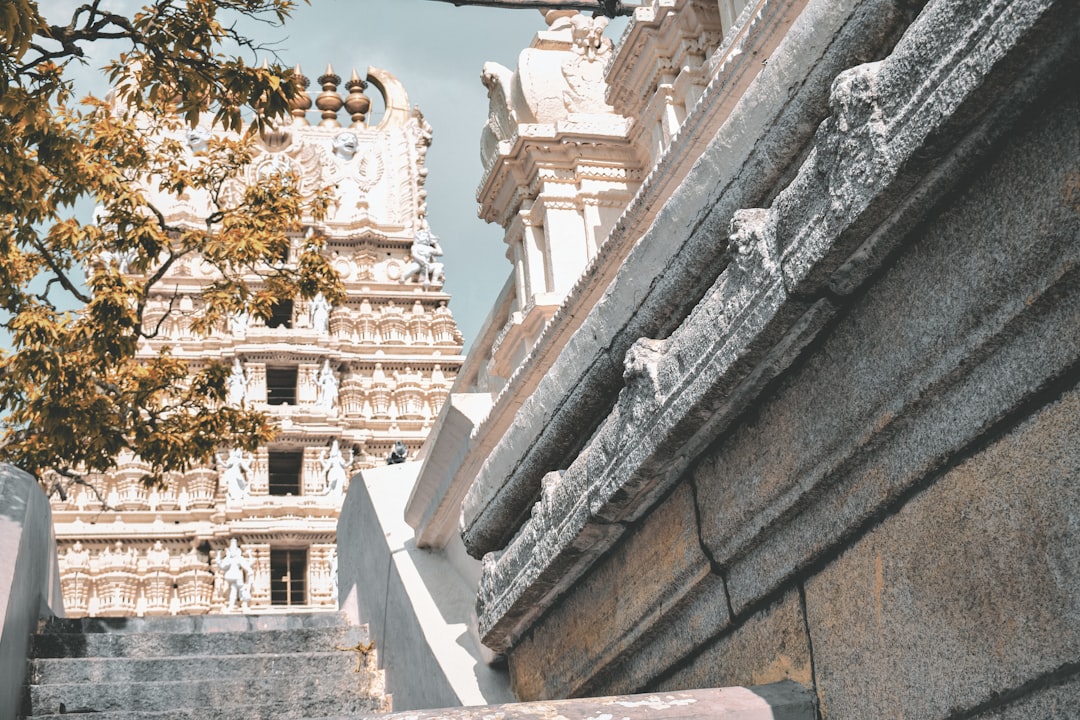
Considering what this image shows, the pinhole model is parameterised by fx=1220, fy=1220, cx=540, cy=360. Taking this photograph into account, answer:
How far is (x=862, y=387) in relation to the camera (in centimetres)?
212

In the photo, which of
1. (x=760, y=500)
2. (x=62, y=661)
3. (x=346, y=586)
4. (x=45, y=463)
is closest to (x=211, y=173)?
(x=45, y=463)

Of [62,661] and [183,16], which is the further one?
[183,16]

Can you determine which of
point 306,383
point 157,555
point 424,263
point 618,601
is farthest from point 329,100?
point 618,601

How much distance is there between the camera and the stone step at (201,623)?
22.3ft

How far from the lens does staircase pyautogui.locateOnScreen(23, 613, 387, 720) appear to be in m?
5.14

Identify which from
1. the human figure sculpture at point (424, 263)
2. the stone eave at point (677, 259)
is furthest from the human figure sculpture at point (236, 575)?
the stone eave at point (677, 259)

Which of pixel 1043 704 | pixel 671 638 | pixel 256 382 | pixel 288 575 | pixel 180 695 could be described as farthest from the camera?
pixel 256 382

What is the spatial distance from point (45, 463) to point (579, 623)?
8.57 m

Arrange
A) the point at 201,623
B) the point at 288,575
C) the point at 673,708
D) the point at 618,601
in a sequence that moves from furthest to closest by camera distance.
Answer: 1. the point at 288,575
2. the point at 201,623
3. the point at 618,601
4. the point at 673,708

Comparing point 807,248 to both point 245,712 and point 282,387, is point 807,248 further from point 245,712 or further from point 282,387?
point 282,387

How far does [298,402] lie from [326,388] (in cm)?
85

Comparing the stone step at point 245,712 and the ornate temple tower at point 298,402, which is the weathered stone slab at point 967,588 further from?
the ornate temple tower at point 298,402

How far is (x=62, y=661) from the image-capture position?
548 centimetres

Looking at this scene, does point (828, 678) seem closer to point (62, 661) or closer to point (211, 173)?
point (62, 661)
